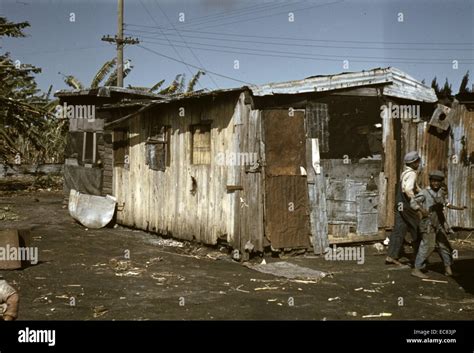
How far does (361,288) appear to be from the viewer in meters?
8.12

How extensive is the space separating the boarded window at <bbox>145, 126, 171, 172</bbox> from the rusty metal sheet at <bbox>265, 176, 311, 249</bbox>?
376cm

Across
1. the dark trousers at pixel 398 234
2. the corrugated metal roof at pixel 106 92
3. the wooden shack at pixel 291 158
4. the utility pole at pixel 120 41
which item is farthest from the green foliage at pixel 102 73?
the dark trousers at pixel 398 234

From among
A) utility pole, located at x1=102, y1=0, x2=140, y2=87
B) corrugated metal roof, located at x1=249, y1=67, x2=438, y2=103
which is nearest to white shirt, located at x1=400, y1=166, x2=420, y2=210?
corrugated metal roof, located at x1=249, y1=67, x2=438, y2=103

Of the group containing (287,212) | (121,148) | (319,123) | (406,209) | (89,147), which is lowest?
(287,212)

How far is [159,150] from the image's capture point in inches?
518

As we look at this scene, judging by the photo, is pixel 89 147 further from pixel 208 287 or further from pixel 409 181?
pixel 409 181

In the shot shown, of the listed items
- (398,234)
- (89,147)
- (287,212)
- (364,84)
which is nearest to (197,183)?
(287,212)

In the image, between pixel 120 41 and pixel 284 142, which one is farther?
pixel 120 41

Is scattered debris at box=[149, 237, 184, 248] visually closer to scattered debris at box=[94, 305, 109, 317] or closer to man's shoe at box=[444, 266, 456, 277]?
scattered debris at box=[94, 305, 109, 317]

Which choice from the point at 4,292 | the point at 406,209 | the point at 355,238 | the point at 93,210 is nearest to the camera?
the point at 4,292

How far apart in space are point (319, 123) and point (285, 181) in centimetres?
154

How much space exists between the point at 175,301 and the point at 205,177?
457 cm

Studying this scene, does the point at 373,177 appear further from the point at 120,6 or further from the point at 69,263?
the point at 120,6

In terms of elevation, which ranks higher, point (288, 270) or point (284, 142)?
point (284, 142)
